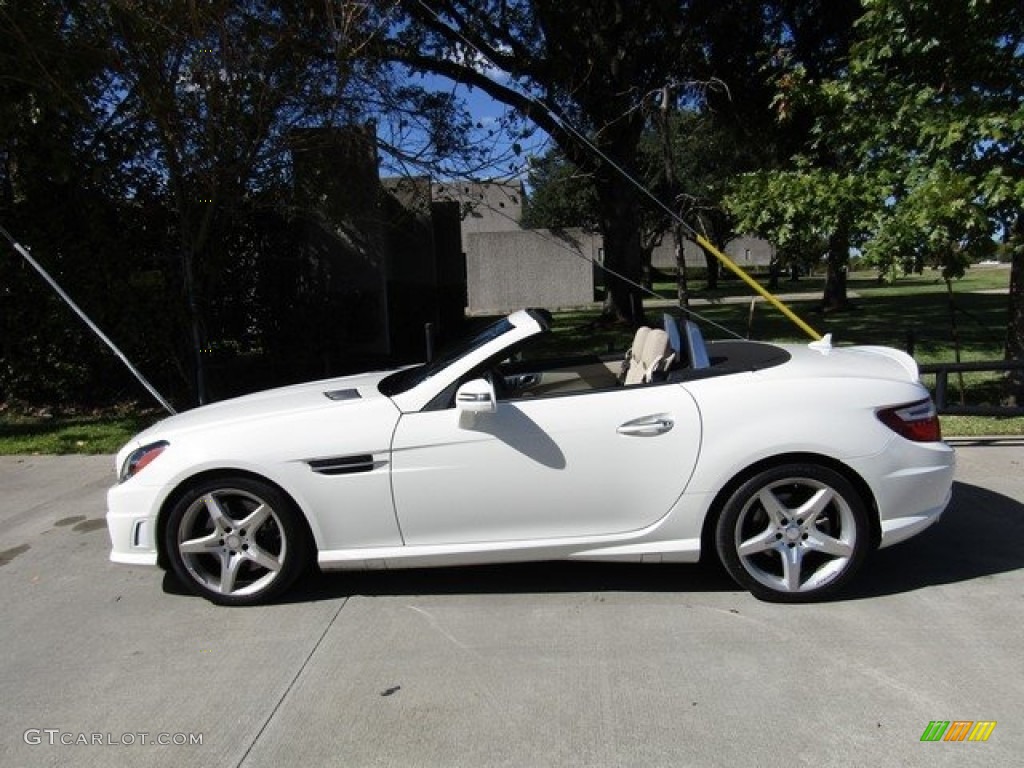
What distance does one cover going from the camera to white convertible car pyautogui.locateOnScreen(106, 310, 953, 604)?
412 centimetres

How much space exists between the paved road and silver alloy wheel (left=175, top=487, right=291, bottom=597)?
157mm

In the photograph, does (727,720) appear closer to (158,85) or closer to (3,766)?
(3,766)

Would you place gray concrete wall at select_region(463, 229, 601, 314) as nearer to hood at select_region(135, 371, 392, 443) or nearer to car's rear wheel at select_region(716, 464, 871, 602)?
hood at select_region(135, 371, 392, 443)

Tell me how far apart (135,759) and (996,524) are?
4953mm

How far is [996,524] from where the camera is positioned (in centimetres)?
525

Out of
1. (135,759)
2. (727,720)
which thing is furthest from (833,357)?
(135,759)

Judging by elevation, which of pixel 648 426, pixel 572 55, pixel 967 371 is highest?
pixel 572 55

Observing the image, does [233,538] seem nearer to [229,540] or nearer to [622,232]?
[229,540]

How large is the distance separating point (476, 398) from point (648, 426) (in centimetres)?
87

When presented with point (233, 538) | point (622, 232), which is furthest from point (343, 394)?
point (622, 232)

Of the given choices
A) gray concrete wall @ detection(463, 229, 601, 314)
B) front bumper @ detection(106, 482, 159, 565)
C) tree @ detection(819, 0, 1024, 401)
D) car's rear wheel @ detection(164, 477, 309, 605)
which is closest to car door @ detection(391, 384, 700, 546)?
car's rear wheel @ detection(164, 477, 309, 605)

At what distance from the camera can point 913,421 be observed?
422cm

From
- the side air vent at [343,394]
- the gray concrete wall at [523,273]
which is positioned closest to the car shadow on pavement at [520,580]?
the side air vent at [343,394]

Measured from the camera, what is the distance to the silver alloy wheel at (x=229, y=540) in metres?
4.25
